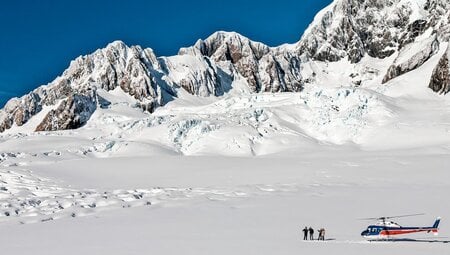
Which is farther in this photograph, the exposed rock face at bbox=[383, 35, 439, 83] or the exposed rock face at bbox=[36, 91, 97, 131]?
the exposed rock face at bbox=[36, 91, 97, 131]

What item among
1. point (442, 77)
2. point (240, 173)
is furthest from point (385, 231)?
point (442, 77)

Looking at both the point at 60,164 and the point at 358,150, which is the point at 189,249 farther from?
the point at 358,150

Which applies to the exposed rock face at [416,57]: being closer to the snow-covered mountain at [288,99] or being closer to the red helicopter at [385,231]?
the snow-covered mountain at [288,99]

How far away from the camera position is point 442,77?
128 meters

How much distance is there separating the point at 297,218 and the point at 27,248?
18660mm

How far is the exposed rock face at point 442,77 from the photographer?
12669 centimetres

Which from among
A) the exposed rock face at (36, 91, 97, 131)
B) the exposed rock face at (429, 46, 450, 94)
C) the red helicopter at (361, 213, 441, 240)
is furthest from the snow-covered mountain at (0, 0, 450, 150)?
the red helicopter at (361, 213, 441, 240)

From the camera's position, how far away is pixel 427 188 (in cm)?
5166

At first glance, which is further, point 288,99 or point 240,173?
point 288,99

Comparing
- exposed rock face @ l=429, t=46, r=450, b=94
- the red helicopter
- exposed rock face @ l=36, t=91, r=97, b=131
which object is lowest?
the red helicopter

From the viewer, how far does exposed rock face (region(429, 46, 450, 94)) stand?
127 m

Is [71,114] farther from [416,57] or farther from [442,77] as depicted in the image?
[442,77]

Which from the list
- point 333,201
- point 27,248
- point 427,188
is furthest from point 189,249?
point 427,188

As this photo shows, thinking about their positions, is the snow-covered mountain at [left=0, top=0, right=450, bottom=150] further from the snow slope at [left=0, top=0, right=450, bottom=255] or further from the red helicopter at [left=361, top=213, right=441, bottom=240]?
the red helicopter at [left=361, top=213, right=441, bottom=240]
